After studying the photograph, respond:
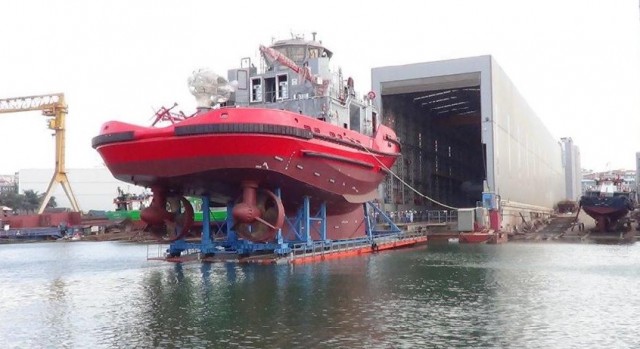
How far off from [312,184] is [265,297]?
9.06 metres

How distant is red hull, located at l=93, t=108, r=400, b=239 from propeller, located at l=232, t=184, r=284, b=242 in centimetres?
54

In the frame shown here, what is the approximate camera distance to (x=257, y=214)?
23203 millimetres

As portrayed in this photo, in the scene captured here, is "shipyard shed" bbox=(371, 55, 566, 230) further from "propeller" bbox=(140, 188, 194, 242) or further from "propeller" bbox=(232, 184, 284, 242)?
"propeller" bbox=(232, 184, 284, 242)

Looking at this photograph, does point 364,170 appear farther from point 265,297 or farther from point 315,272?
point 265,297

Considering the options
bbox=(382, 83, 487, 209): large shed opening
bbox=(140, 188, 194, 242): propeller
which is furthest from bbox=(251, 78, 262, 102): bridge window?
bbox=(382, 83, 487, 209): large shed opening

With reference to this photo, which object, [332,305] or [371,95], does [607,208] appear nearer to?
[371,95]

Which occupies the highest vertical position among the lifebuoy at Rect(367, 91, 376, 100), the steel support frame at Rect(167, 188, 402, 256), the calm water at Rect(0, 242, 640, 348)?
the lifebuoy at Rect(367, 91, 376, 100)

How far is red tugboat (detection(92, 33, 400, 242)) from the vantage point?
22078mm

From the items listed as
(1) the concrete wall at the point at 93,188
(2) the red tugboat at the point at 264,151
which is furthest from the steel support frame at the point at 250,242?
(1) the concrete wall at the point at 93,188

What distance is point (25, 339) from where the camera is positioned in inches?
478

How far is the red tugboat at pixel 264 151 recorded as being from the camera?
22078 mm

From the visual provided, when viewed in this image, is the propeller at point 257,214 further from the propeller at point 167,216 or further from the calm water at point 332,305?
the propeller at point 167,216

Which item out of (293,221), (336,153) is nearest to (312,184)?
(336,153)

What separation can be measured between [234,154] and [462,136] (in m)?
44.0
